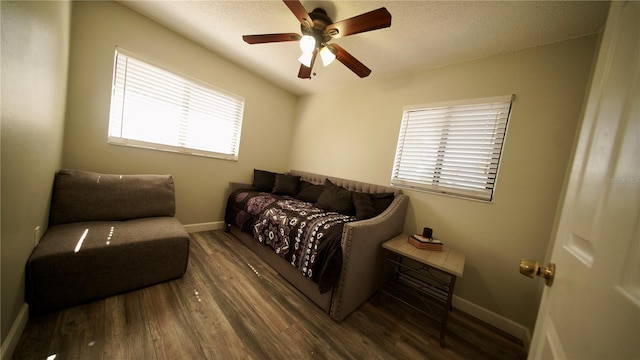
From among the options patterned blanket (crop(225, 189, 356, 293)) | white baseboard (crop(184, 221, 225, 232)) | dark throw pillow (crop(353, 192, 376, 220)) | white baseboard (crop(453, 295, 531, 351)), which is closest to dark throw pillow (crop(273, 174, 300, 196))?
patterned blanket (crop(225, 189, 356, 293))

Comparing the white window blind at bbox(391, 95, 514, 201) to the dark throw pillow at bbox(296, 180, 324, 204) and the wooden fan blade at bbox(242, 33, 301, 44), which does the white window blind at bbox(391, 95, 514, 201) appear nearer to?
the dark throw pillow at bbox(296, 180, 324, 204)

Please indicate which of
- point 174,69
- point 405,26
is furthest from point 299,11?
point 174,69

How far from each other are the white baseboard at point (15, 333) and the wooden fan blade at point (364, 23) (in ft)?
8.40

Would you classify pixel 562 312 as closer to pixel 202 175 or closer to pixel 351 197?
pixel 351 197

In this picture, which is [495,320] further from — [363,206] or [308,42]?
[308,42]

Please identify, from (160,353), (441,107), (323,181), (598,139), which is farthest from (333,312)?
(441,107)

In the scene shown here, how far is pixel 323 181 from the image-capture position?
315cm

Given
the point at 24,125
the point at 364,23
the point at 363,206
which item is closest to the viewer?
the point at 24,125

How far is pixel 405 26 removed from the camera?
1.67m

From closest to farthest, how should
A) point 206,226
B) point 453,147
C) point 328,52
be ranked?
point 328,52, point 453,147, point 206,226

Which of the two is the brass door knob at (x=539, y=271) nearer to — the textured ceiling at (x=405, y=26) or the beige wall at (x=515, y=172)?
the beige wall at (x=515, y=172)

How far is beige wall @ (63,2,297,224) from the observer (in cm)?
186

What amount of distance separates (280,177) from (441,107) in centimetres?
238

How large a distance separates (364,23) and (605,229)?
1.52m
